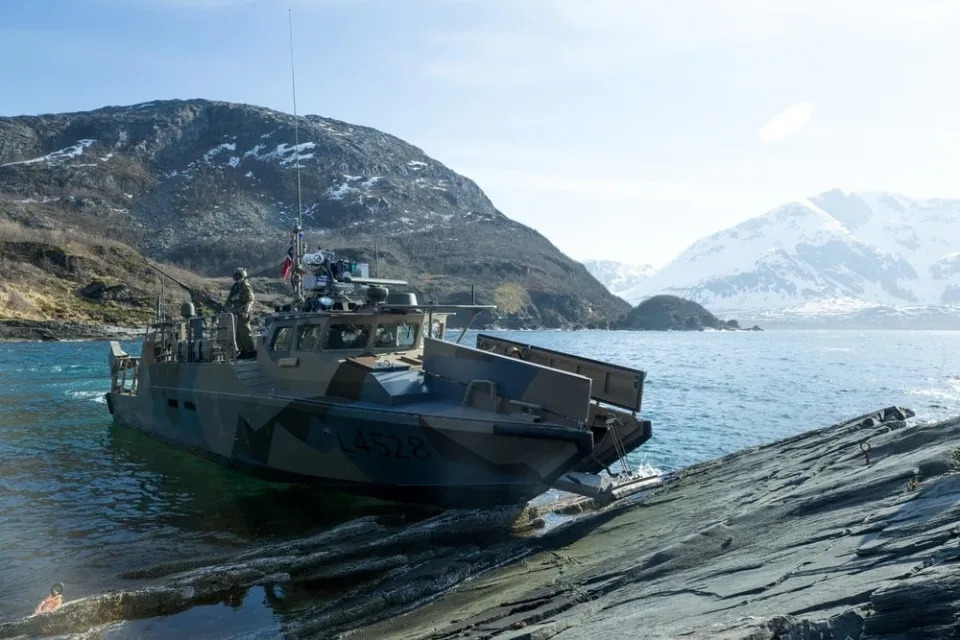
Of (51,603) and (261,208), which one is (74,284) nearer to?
(261,208)

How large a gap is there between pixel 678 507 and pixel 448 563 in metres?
3.09

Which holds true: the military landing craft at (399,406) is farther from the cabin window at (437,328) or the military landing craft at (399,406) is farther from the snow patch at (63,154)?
the snow patch at (63,154)

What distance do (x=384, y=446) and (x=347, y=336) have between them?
99.3 inches

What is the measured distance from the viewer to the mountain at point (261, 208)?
134 metres

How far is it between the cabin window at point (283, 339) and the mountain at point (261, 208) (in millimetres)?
95622

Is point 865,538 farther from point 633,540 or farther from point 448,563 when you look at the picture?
point 448,563

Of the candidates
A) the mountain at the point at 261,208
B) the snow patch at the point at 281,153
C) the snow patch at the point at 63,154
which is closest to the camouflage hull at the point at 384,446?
the mountain at the point at 261,208

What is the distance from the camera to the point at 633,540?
26.1 feet

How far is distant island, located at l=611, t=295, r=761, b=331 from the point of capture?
492 ft

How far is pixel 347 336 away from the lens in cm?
1198

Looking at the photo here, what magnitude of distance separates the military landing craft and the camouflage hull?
0.02m

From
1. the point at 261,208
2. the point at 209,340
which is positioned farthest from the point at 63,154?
the point at 209,340

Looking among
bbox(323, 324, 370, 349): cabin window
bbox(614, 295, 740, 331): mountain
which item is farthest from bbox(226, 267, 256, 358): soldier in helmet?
bbox(614, 295, 740, 331): mountain

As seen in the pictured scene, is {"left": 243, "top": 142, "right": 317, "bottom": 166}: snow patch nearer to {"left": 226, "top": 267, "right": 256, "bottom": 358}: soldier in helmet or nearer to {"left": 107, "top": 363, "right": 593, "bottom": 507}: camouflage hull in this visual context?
{"left": 226, "top": 267, "right": 256, "bottom": 358}: soldier in helmet
